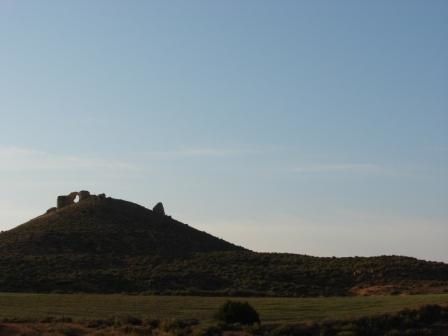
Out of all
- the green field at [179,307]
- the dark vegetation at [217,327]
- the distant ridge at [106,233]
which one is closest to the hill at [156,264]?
the distant ridge at [106,233]

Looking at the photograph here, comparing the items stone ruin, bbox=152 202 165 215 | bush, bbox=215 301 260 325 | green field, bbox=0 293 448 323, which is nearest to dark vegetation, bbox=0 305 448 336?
bush, bbox=215 301 260 325

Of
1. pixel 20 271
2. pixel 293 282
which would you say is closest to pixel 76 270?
pixel 20 271

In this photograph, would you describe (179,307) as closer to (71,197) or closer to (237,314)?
(237,314)

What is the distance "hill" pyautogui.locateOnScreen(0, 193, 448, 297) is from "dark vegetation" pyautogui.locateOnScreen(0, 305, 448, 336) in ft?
61.5

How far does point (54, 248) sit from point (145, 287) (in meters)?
24.2

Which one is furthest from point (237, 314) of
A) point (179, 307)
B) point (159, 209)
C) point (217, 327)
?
point (159, 209)

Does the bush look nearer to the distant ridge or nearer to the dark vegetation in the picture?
the dark vegetation

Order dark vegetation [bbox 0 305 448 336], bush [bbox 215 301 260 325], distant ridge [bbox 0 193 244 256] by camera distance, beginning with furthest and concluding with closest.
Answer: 1. distant ridge [bbox 0 193 244 256]
2. bush [bbox 215 301 260 325]
3. dark vegetation [bbox 0 305 448 336]

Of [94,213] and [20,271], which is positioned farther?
[94,213]

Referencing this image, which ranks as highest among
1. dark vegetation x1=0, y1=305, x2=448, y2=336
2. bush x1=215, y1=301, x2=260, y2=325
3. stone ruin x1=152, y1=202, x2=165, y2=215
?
stone ruin x1=152, y1=202, x2=165, y2=215

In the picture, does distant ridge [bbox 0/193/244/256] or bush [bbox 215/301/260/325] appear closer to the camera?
bush [bbox 215/301/260/325]

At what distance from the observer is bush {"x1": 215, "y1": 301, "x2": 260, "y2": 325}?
31828 millimetres

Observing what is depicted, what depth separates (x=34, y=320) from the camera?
3225 cm

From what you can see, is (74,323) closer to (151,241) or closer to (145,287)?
(145,287)
